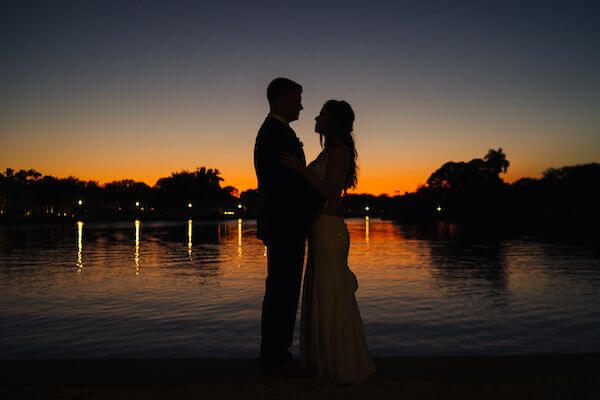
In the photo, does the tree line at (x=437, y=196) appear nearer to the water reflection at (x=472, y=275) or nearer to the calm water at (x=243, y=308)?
the water reflection at (x=472, y=275)

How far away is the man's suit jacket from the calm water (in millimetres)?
3386

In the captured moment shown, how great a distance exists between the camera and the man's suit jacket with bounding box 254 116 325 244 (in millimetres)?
4473

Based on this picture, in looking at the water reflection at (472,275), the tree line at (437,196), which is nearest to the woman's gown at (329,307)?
the water reflection at (472,275)

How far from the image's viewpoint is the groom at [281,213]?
4492 mm

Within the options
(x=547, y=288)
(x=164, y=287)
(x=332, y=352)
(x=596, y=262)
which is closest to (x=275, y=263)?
(x=332, y=352)

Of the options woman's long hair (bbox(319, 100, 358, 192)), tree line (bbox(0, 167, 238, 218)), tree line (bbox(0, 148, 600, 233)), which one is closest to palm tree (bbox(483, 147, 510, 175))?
tree line (bbox(0, 148, 600, 233))

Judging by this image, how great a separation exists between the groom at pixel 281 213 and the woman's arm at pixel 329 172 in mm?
67

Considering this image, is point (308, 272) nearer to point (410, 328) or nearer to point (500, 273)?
point (410, 328)

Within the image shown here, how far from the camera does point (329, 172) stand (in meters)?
4.51

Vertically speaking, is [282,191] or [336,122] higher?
[336,122]

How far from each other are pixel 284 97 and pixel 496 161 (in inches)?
4756

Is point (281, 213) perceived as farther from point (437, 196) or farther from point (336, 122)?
point (437, 196)

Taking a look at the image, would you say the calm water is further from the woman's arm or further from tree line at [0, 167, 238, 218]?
tree line at [0, 167, 238, 218]

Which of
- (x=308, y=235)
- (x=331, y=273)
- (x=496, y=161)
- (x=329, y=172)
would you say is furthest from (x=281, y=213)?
(x=496, y=161)
